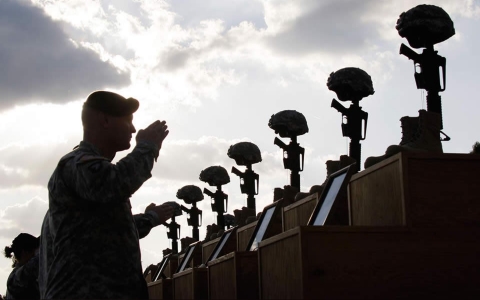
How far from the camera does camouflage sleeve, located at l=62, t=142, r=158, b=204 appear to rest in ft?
11.0

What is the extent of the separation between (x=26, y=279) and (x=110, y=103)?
234 cm

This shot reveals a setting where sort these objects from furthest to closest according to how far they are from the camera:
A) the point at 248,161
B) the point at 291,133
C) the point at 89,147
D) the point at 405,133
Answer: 1. the point at 248,161
2. the point at 291,133
3. the point at 405,133
4. the point at 89,147

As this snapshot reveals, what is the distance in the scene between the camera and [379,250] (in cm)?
530

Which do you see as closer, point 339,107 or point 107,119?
point 107,119

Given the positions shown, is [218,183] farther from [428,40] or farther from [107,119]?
[107,119]

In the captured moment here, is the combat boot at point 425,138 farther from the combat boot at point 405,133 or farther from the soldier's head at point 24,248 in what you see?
the soldier's head at point 24,248

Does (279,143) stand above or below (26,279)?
above

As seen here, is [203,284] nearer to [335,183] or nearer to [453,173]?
[335,183]

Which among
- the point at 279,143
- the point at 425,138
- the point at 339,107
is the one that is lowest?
the point at 425,138

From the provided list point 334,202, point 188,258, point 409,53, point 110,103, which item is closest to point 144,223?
point 110,103

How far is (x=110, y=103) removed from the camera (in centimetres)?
362

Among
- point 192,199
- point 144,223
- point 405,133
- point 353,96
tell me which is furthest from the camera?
point 192,199

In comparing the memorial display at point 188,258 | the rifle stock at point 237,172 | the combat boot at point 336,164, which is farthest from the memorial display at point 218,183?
the combat boot at point 336,164

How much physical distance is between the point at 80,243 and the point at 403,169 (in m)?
2.71
